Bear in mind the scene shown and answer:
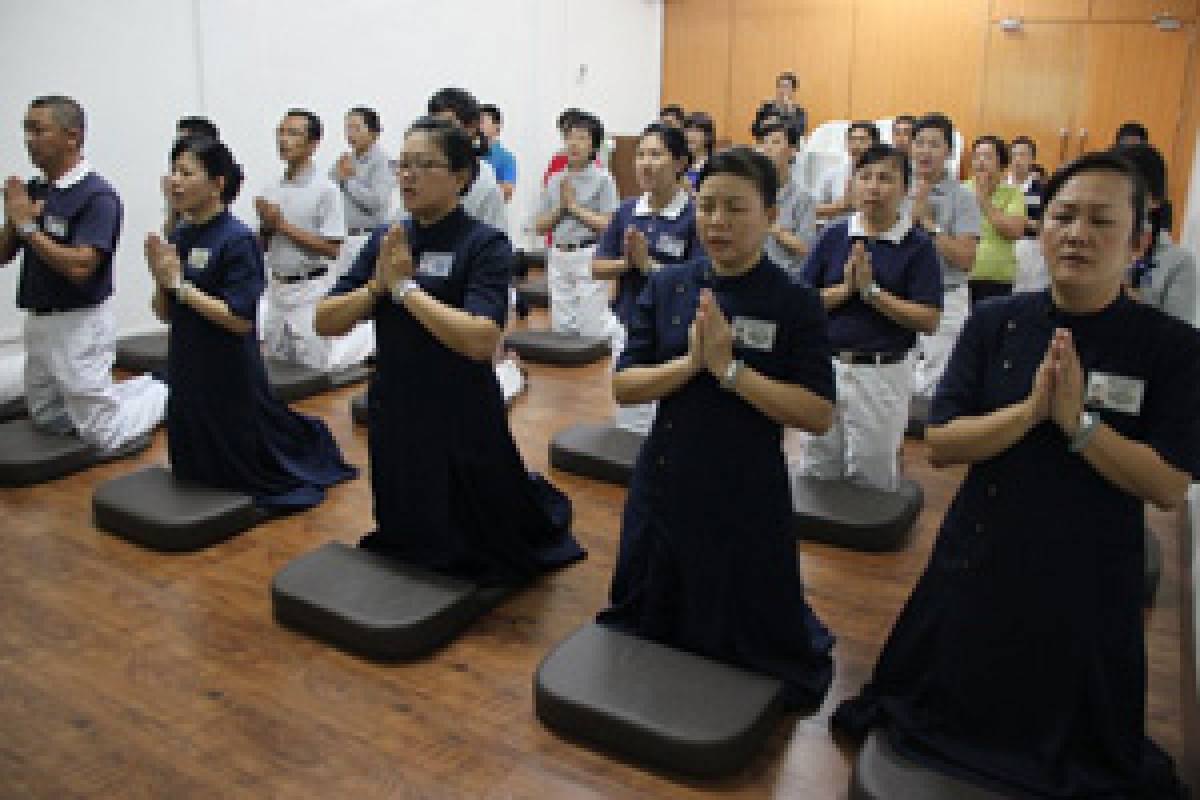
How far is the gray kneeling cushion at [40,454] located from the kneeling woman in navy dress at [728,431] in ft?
9.68

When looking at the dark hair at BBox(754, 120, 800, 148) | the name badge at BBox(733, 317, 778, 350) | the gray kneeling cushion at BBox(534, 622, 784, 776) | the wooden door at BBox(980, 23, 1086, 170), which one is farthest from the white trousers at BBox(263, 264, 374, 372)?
the wooden door at BBox(980, 23, 1086, 170)

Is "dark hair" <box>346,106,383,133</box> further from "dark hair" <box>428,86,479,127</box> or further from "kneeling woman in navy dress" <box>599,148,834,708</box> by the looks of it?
"kneeling woman in navy dress" <box>599,148,834,708</box>

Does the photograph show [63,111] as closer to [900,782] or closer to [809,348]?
[809,348]

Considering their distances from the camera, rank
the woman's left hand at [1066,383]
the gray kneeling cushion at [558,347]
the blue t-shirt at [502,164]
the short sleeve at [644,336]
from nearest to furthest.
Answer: the woman's left hand at [1066,383]
the short sleeve at [644,336]
the gray kneeling cushion at [558,347]
the blue t-shirt at [502,164]

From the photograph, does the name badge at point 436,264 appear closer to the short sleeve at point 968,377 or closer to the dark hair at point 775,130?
the short sleeve at point 968,377

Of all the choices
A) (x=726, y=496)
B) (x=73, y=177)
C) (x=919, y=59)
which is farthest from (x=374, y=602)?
(x=919, y=59)

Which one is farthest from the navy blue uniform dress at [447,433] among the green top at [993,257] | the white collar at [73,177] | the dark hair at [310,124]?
the green top at [993,257]

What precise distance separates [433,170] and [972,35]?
28.1 ft

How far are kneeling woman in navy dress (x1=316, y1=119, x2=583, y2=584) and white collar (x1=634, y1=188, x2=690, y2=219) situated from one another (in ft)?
4.99

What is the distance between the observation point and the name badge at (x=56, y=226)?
423cm

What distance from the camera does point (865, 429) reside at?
4.02 meters

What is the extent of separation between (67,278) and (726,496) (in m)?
3.30

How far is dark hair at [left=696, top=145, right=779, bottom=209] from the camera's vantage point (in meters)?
2.46

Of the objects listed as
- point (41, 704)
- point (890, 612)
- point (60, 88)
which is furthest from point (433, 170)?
point (60, 88)
